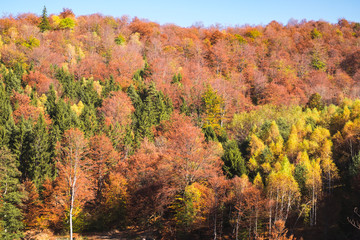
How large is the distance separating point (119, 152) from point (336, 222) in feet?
112

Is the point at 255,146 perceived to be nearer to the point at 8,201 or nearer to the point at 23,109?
the point at 8,201

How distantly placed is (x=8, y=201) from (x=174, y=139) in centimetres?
2088

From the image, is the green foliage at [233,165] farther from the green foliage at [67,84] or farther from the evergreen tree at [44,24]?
the evergreen tree at [44,24]

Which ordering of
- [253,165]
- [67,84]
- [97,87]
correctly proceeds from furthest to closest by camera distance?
[97,87] → [67,84] → [253,165]

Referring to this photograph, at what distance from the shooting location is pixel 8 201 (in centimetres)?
3412

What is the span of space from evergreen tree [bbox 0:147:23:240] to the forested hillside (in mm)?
190

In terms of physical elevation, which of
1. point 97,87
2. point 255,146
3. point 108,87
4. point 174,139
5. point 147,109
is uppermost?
point 97,87

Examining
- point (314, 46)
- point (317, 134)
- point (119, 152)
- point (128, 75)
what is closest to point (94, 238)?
point (119, 152)

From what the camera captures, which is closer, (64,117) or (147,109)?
(64,117)

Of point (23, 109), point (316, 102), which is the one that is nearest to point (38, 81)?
point (23, 109)

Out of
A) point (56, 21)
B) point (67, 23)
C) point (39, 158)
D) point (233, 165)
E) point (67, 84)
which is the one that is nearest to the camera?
point (39, 158)

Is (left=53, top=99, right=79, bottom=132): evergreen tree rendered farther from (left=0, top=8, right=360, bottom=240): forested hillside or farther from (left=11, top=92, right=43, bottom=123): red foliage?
(left=11, top=92, right=43, bottom=123): red foliage

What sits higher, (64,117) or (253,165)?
(64,117)

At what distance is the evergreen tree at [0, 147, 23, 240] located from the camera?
3165cm
